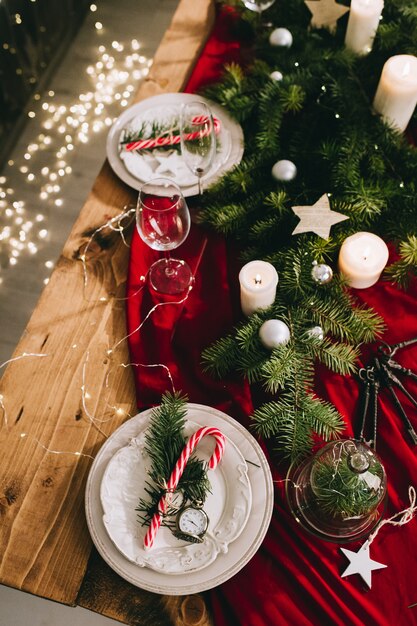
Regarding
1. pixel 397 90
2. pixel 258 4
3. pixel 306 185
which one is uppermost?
pixel 258 4

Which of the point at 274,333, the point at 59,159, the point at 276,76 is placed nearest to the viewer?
the point at 274,333

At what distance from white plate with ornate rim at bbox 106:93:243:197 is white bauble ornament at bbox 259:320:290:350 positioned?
1.25 ft

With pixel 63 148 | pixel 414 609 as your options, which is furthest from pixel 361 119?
pixel 63 148

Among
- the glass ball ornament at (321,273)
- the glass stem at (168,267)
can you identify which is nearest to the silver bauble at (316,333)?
the glass ball ornament at (321,273)

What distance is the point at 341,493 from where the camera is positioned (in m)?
0.96

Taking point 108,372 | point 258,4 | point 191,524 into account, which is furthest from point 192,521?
point 258,4

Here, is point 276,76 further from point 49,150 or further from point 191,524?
point 49,150

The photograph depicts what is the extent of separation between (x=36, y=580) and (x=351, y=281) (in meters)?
0.79

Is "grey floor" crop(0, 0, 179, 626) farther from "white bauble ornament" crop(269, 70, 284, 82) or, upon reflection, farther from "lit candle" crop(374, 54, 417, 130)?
"lit candle" crop(374, 54, 417, 130)

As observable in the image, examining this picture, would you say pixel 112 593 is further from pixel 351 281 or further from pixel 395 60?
pixel 395 60

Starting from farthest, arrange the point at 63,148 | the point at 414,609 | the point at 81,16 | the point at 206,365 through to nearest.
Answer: the point at 81,16
the point at 63,148
the point at 206,365
the point at 414,609

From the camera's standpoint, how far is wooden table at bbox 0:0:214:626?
974 mm

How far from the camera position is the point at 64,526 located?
1019mm

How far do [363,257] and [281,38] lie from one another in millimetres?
622
